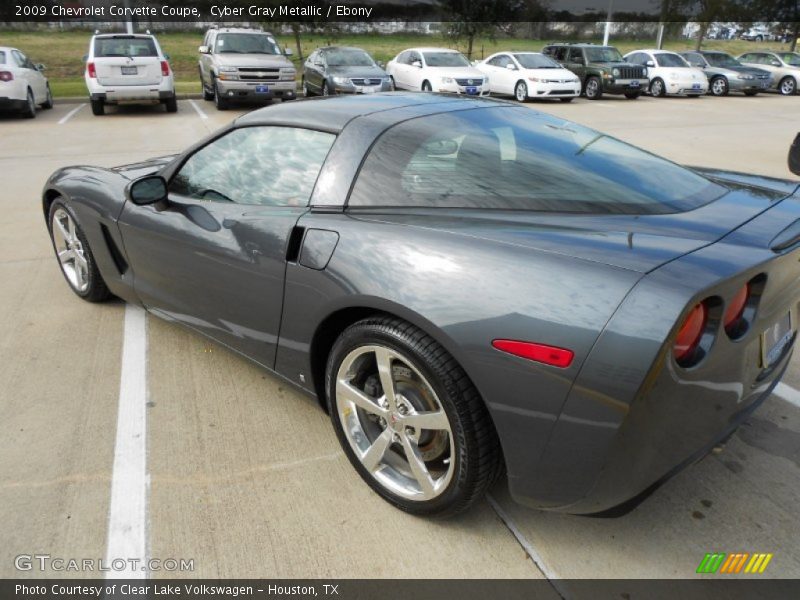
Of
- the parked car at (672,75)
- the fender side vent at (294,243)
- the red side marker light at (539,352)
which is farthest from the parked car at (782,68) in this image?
the red side marker light at (539,352)

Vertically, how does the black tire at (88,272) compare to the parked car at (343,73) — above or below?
below

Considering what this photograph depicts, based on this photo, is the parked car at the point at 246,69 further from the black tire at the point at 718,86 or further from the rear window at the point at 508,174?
the black tire at the point at 718,86

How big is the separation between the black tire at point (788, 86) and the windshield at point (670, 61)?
491 cm

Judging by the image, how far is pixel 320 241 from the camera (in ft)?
7.54

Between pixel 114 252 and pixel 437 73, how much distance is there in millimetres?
14533

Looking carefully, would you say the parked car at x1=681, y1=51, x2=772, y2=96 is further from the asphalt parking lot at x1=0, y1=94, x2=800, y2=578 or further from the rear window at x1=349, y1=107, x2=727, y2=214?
the rear window at x1=349, y1=107, x2=727, y2=214

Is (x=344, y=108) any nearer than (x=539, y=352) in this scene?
No

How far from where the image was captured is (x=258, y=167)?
9.13 ft

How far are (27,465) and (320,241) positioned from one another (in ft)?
5.12

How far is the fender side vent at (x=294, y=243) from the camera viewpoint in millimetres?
2368

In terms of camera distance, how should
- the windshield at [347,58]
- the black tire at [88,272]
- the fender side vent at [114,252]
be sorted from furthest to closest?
1. the windshield at [347,58]
2. the black tire at [88,272]
3. the fender side vent at [114,252]

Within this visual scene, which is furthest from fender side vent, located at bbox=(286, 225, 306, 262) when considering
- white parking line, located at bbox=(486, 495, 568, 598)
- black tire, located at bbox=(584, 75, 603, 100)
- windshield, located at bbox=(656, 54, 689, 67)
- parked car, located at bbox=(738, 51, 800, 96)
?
parked car, located at bbox=(738, 51, 800, 96)
